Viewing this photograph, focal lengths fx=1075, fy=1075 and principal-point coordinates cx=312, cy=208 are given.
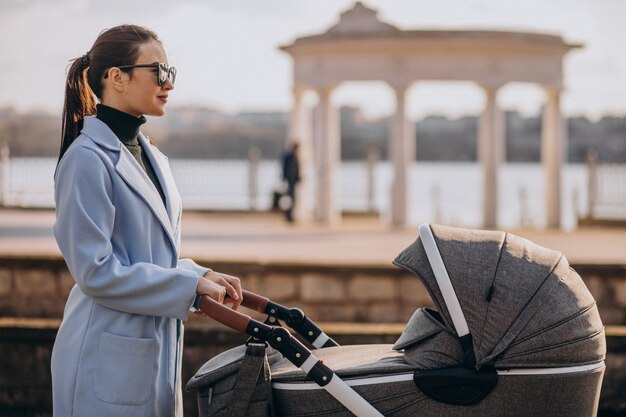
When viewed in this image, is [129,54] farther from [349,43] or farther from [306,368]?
[349,43]

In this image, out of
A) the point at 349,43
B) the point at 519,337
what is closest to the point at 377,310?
the point at 519,337

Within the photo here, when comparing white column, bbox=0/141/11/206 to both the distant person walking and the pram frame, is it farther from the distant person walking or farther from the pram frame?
the pram frame

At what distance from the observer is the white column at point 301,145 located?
19344 mm

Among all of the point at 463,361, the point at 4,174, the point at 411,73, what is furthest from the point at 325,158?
the point at 463,361

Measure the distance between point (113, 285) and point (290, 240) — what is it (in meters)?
11.7

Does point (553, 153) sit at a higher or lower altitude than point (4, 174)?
higher

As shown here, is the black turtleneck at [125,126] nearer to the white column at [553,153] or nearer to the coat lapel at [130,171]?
the coat lapel at [130,171]

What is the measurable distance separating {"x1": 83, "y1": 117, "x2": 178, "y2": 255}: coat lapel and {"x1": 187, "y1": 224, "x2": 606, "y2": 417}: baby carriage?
1.54 feet

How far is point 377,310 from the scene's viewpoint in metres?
10.2

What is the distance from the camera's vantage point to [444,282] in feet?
11.9

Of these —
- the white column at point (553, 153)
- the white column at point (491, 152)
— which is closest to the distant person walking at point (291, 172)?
the white column at point (491, 152)

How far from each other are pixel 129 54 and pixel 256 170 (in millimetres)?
19788

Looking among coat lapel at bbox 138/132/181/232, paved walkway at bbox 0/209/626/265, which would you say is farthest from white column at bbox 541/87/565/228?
coat lapel at bbox 138/132/181/232

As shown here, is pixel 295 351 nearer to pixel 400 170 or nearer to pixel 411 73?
pixel 411 73
